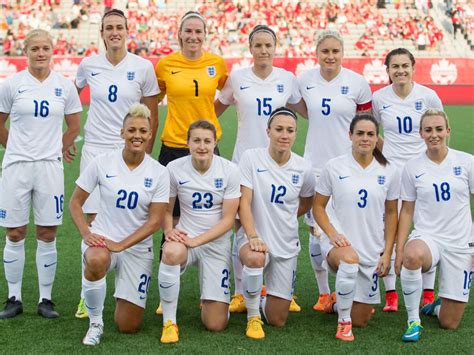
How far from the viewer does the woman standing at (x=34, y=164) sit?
19.2 feet

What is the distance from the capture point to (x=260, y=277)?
552 cm

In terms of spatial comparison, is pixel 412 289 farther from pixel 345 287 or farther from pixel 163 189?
pixel 163 189

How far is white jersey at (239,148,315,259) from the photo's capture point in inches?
228

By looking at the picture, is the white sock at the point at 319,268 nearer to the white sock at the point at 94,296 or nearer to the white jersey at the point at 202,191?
the white jersey at the point at 202,191

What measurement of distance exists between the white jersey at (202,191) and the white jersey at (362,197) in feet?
2.22

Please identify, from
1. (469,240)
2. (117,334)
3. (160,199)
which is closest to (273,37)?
(160,199)

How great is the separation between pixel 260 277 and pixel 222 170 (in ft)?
2.72

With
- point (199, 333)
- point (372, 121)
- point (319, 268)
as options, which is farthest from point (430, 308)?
point (199, 333)

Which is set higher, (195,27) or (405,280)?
(195,27)

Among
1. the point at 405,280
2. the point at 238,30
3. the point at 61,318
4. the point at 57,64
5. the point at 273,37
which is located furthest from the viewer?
the point at 238,30

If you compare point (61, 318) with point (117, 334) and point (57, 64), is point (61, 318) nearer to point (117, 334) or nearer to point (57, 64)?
point (117, 334)

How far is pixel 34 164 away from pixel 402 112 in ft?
9.71

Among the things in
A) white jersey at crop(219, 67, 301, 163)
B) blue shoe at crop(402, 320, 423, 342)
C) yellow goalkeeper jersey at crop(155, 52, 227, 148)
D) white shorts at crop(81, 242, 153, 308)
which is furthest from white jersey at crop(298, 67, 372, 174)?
white shorts at crop(81, 242, 153, 308)

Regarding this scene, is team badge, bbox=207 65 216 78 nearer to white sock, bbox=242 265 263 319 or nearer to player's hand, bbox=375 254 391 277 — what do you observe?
Answer: white sock, bbox=242 265 263 319
